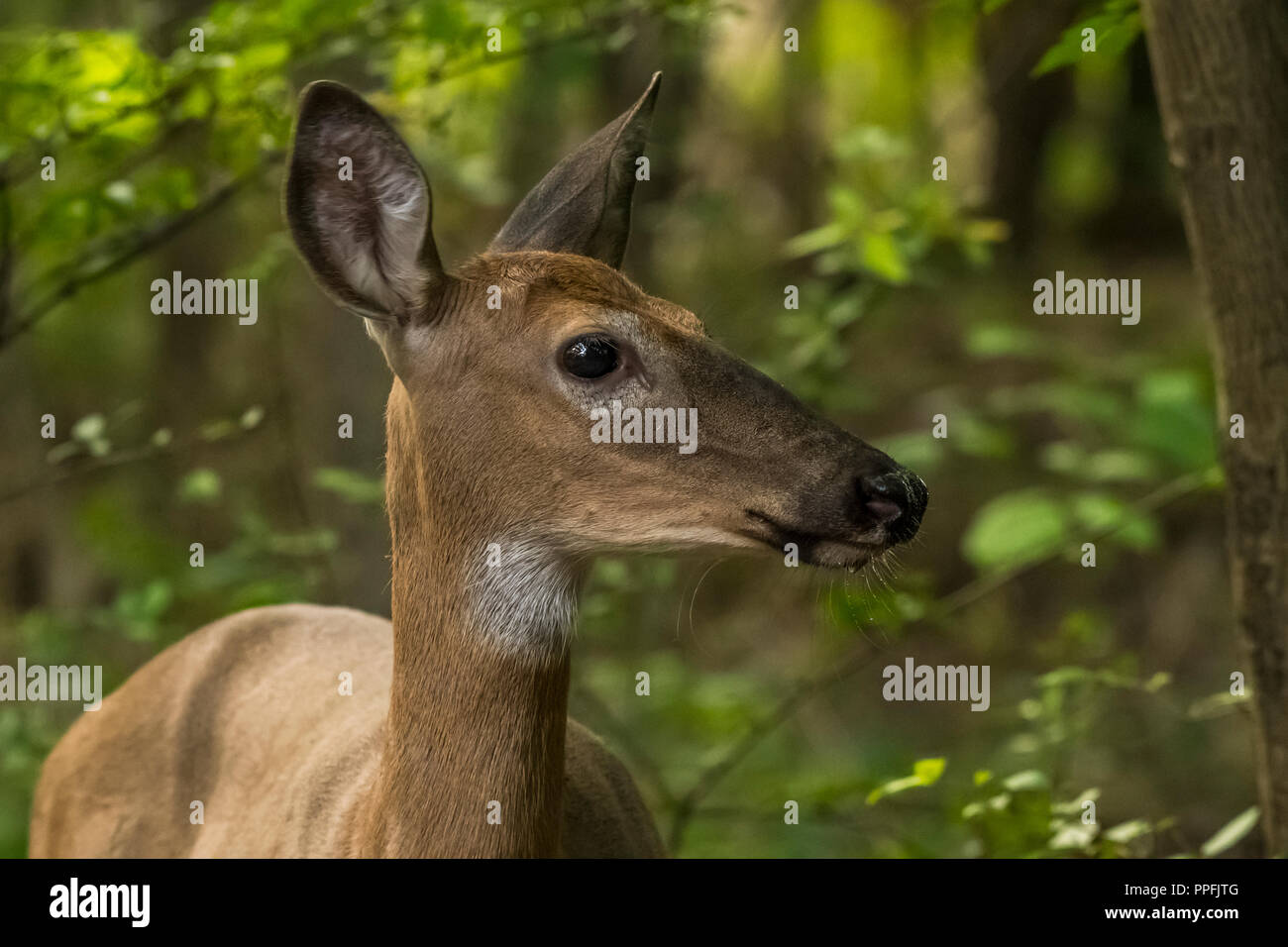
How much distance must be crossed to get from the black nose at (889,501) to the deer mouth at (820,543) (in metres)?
0.04

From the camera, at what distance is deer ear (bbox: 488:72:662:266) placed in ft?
14.5

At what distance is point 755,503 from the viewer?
3613 mm

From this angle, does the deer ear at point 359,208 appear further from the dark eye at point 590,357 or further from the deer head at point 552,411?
the dark eye at point 590,357

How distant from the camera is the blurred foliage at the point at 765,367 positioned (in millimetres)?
5543

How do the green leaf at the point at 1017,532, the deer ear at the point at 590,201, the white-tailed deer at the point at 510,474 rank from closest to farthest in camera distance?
the white-tailed deer at the point at 510,474, the deer ear at the point at 590,201, the green leaf at the point at 1017,532

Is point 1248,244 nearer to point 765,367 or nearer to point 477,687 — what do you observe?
point 477,687

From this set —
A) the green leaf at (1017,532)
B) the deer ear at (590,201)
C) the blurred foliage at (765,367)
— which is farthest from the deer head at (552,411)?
the green leaf at (1017,532)

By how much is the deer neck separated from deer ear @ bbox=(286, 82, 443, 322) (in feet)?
1.15

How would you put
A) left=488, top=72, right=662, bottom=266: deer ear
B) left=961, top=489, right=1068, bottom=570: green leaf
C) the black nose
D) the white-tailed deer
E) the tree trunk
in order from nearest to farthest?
the black nose
the white-tailed deer
left=488, top=72, right=662, bottom=266: deer ear
the tree trunk
left=961, top=489, right=1068, bottom=570: green leaf

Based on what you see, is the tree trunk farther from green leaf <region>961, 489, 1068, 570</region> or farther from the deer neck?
green leaf <region>961, 489, 1068, 570</region>

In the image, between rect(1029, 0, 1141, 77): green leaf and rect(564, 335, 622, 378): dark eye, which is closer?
rect(564, 335, 622, 378): dark eye

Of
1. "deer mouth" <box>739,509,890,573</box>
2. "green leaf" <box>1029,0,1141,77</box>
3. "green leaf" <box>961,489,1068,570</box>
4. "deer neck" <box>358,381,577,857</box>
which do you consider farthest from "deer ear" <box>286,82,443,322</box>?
"green leaf" <box>961,489,1068,570</box>

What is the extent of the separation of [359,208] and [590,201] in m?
0.85
